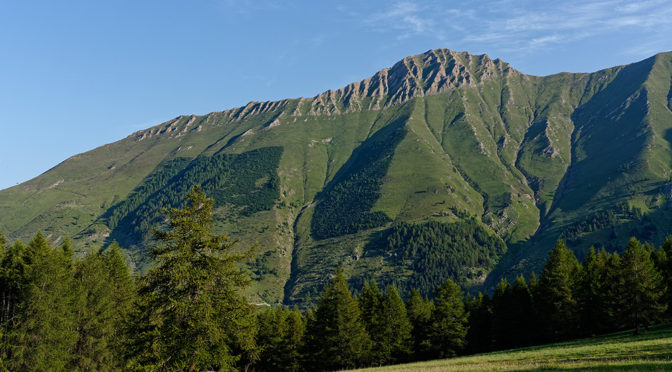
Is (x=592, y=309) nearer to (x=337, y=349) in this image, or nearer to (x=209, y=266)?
(x=337, y=349)

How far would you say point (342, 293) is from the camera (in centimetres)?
6712

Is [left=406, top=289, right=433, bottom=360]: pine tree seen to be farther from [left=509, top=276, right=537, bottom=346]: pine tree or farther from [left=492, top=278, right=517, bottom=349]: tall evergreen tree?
[left=509, top=276, right=537, bottom=346]: pine tree

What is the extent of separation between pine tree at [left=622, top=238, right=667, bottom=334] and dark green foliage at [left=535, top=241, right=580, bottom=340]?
12.8m

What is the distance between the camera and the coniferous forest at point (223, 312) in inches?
1088

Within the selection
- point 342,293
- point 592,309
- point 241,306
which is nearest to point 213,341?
point 241,306

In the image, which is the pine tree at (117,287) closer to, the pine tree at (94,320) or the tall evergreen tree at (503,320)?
the pine tree at (94,320)

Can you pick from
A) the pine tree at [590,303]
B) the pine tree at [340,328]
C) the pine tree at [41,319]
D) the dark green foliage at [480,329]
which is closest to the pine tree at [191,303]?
the pine tree at [41,319]

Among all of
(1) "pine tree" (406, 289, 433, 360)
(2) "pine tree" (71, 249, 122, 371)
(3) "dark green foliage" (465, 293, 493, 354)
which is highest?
(2) "pine tree" (71, 249, 122, 371)

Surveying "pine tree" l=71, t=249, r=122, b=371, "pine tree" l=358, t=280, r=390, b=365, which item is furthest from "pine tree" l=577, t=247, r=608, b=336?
"pine tree" l=71, t=249, r=122, b=371

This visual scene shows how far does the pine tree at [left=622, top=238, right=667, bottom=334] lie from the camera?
5741cm

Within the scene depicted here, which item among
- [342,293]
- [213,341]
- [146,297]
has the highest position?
[146,297]

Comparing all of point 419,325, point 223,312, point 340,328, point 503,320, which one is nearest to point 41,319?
point 223,312

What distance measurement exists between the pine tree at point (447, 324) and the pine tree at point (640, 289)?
3082cm

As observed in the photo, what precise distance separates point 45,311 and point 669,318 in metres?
91.5
